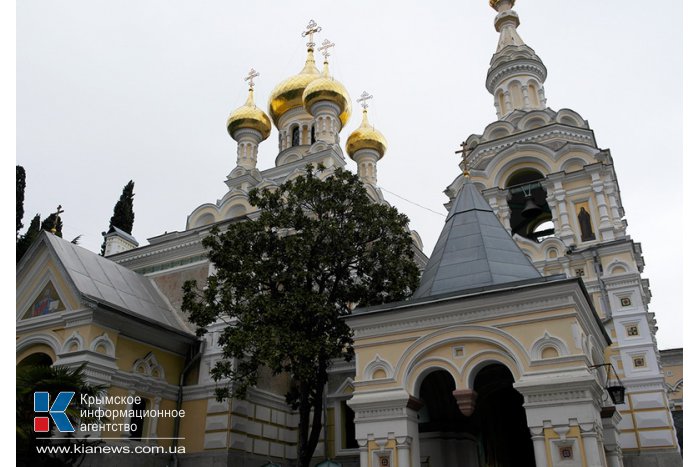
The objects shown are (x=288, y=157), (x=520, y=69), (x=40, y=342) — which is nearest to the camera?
(x=40, y=342)

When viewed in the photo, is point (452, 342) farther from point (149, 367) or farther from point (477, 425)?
point (149, 367)

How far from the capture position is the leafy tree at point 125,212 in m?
30.2

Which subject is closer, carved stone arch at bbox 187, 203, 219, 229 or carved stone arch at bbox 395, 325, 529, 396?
carved stone arch at bbox 395, 325, 529, 396

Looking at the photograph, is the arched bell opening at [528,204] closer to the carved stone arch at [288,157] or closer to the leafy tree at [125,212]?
the carved stone arch at [288,157]

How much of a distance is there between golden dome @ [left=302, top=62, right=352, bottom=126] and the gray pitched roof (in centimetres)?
1097

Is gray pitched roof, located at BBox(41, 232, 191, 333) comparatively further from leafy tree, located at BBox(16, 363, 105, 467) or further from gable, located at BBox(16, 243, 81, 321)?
leafy tree, located at BBox(16, 363, 105, 467)

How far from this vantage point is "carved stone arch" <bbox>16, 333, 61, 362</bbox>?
46.1ft

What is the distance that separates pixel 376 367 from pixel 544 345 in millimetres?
2633

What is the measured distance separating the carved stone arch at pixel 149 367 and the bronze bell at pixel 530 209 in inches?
468

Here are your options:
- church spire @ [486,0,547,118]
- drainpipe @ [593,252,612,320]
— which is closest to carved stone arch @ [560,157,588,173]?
drainpipe @ [593,252,612,320]

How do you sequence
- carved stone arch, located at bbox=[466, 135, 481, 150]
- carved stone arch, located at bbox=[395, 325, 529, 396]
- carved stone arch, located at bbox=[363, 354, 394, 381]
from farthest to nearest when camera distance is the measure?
1. carved stone arch, located at bbox=[466, 135, 481, 150]
2. carved stone arch, located at bbox=[363, 354, 394, 381]
3. carved stone arch, located at bbox=[395, 325, 529, 396]

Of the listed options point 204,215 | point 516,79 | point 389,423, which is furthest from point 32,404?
point 516,79

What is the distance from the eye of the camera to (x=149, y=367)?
49.5 ft

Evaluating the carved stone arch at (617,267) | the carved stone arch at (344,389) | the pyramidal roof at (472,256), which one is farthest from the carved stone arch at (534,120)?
the carved stone arch at (344,389)
